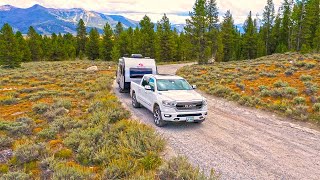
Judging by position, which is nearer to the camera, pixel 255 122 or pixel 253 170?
pixel 253 170

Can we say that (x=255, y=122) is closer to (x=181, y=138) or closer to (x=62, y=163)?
(x=181, y=138)

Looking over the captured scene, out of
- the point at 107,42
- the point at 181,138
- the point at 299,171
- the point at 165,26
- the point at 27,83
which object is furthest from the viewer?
the point at 107,42

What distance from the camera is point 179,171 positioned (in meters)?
5.64

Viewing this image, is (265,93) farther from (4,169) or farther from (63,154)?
(4,169)

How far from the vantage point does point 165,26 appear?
2365 inches

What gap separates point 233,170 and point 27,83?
21722 millimetres

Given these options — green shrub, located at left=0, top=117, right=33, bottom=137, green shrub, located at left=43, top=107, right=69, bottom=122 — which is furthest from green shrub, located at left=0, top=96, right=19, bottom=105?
green shrub, located at left=0, top=117, right=33, bottom=137

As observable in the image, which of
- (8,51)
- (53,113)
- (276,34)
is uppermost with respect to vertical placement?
(276,34)

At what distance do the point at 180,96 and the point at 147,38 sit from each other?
4927 centimetres

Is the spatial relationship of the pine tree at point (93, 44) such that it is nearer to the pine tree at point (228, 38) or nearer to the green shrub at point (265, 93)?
the pine tree at point (228, 38)

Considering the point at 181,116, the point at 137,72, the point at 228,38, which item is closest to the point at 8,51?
the point at 137,72

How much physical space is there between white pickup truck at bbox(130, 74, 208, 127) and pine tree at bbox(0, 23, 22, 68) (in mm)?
44318

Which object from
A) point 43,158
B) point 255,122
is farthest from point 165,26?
point 43,158

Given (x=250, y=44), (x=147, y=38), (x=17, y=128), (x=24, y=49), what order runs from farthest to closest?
(x=250, y=44)
(x=24, y=49)
(x=147, y=38)
(x=17, y=128)
